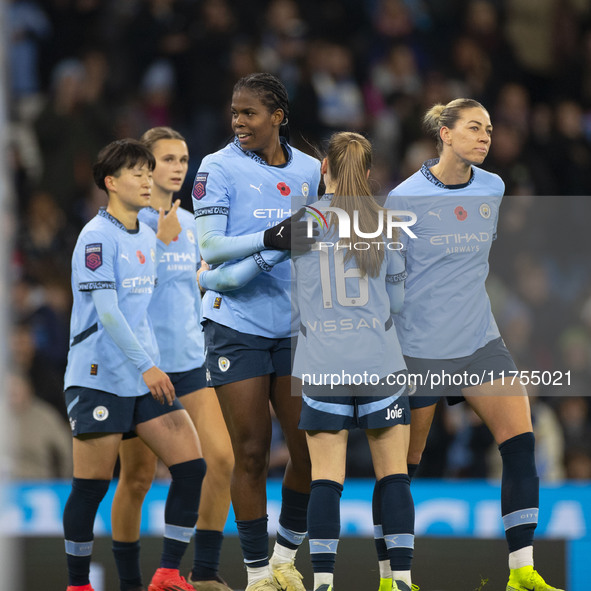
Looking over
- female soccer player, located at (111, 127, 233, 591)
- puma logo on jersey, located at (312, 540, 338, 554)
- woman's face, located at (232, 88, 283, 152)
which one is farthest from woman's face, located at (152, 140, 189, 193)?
puma logo on jersey, located at (312, 540, 338, 554)

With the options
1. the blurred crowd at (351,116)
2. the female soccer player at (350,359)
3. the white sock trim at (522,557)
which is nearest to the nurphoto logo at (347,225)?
the female soccer player at (350,359)

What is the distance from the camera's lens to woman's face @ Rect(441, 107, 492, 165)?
4.48 m

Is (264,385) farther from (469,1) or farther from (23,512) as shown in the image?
(469,1)

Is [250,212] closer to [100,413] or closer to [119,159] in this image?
[119,159]

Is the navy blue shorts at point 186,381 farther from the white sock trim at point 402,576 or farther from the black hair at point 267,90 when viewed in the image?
the white sock trim at point 402,576

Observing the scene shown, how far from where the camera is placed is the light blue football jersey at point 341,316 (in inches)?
161

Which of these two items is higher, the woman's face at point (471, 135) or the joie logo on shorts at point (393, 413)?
the woman's face at point (471, 135)

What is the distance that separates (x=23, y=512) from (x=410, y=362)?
3.31m

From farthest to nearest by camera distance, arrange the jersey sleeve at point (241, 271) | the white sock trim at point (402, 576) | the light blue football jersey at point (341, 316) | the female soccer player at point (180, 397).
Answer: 1. the female soccer player at point (180, 397)
2. the jersey sleeve at point (241, 271)
3. the light blue football jersey at point (341, 316)
4. the white sock trim at point (402, 576)

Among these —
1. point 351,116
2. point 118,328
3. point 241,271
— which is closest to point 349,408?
point 241,271

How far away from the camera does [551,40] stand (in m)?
10.4

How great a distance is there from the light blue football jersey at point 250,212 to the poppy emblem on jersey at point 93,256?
44 cm

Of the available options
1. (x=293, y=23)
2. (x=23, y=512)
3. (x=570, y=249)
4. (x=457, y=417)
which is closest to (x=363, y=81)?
(x=293, y=23)

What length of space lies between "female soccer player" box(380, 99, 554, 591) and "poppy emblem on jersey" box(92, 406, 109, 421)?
1.25 m
